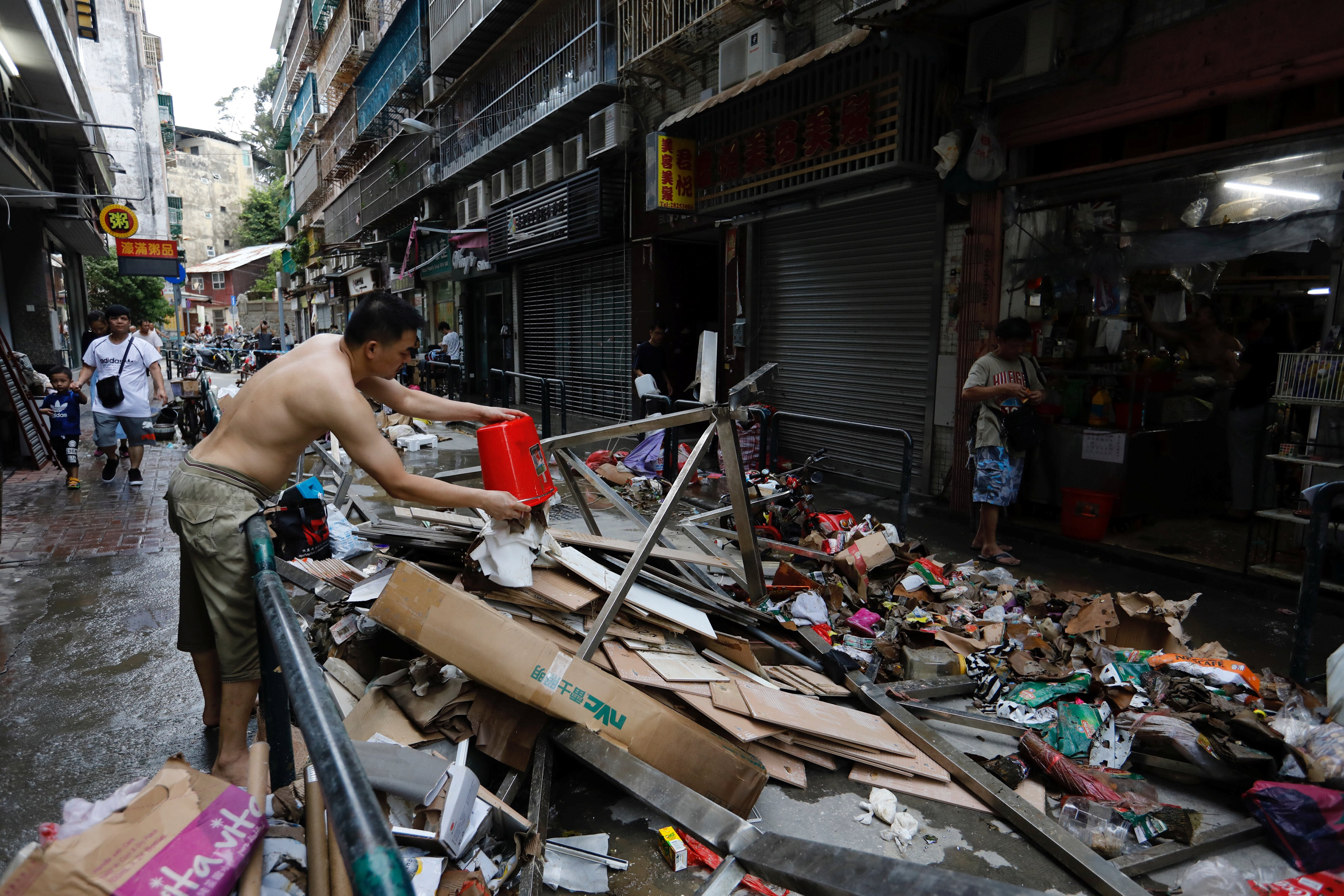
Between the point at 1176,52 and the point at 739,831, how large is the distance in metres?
6.18

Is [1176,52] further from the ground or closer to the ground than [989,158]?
further from the ground

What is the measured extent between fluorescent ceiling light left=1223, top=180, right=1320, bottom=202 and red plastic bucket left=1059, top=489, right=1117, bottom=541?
2.42 metres

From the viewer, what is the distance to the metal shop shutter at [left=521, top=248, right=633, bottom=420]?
1369cm

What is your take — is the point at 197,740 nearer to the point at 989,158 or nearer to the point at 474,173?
the point at 989,158

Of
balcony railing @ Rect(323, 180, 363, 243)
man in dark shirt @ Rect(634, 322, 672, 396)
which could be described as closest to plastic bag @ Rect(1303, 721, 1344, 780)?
man in dark shirt @ Rect(634, 322, 672, 396)

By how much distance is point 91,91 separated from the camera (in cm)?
1736

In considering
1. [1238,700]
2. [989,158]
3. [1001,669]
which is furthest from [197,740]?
[989,158]

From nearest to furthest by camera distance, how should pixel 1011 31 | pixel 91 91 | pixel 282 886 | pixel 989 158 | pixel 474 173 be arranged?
pixel 282 886 → pixel 1011 31 → pixel 989 158 → pixel 91 91 → pixel 474 173

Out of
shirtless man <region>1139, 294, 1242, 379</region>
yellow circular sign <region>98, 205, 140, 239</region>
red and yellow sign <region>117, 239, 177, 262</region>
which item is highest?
yellow circular sign <region>98, 205, 140, 239</region>

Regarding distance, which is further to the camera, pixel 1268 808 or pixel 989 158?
pixel 989 158

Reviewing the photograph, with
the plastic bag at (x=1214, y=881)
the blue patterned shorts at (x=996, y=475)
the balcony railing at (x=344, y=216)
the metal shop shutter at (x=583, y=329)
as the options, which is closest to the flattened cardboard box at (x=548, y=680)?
the plastic bag at (x=1214, y=881)

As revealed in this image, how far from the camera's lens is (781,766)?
298 cm

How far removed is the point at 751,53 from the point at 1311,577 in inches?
323

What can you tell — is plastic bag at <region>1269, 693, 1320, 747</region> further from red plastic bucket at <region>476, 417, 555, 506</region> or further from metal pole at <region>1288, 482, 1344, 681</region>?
red plastic bucket at <region>476, 417, 555, 506</region>
